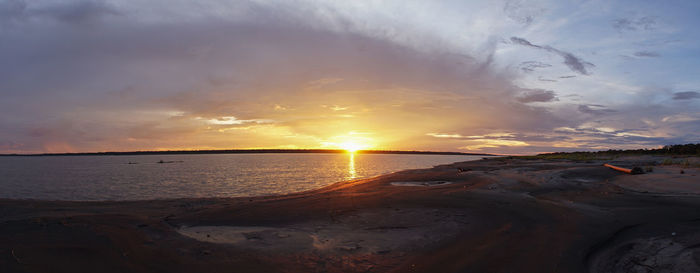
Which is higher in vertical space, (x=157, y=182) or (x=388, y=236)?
(x=388, y=236)

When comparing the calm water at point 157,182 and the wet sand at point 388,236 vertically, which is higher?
the wet sand at point 388,236

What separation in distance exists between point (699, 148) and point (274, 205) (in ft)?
213

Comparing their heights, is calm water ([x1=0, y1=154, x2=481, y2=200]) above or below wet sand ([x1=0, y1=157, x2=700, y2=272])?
below

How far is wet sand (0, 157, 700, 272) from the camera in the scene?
23.1ft

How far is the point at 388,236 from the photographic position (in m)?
9.62

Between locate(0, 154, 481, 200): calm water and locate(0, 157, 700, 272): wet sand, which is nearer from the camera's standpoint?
locate(0, 157, 700, 272): wet sand

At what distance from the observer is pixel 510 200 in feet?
45.3

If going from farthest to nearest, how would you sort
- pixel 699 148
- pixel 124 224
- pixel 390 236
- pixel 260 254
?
1. pixel 699 148
2. pixel 124 224
3. pixel 390 236
4. pixel 260 254

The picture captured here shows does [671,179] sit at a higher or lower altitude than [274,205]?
higher

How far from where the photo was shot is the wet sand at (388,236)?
7.04 meters

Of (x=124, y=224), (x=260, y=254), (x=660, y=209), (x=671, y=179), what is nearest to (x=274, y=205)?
(x=124, y=224)

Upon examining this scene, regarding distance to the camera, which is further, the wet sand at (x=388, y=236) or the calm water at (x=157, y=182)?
the calm water at (x=157, y=182)

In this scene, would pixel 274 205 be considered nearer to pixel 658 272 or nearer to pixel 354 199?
pixel 354 199

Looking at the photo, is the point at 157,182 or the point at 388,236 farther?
the point at 157,182
